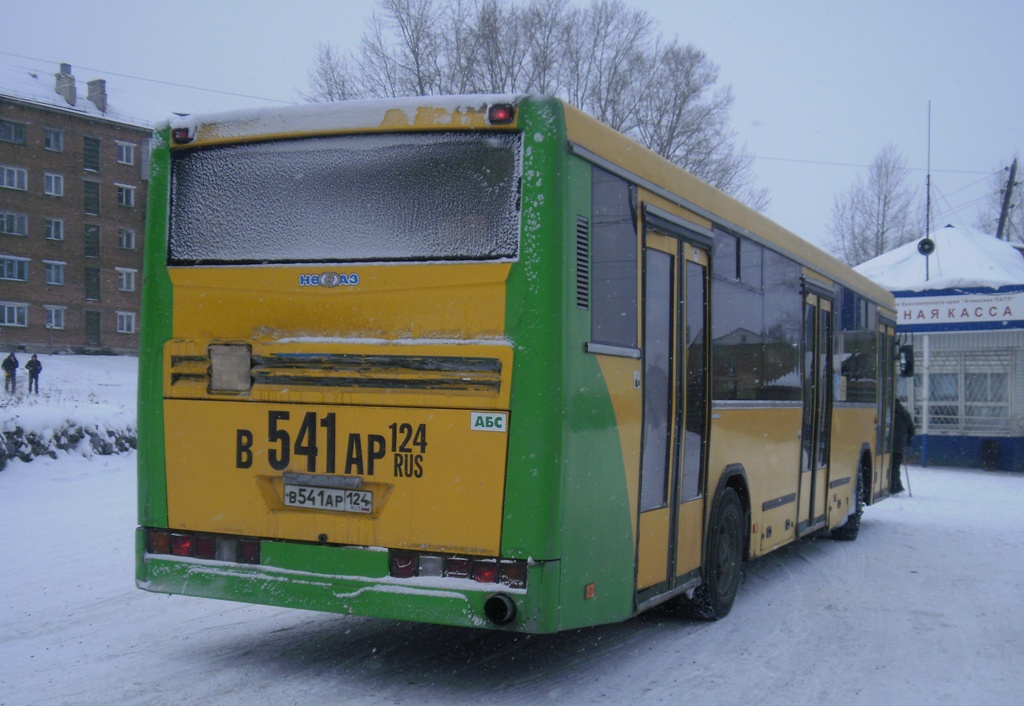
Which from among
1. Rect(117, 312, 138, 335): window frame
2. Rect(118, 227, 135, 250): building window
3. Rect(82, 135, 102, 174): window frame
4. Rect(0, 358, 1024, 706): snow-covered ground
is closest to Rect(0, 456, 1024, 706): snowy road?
Rect(0, 358, 1024, 706): snow-covered ground

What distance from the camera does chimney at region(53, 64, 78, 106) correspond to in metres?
56.7

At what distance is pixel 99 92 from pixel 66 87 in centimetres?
186

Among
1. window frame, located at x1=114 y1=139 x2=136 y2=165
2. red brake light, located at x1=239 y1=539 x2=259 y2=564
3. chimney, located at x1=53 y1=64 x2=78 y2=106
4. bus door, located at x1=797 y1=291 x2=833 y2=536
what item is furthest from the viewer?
window frame, located at x1=114 y1=139 x2=136 y2=165

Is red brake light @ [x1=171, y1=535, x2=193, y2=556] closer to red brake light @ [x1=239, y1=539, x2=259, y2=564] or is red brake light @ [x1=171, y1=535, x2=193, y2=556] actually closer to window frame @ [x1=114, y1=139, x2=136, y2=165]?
red brake light @ [x1=239, y1=539, x2=259, y2=564]

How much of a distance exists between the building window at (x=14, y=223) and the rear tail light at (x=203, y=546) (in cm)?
A: 5286

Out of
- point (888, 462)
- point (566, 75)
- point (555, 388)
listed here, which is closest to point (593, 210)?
point (555, 388)

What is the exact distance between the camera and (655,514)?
6.73 m

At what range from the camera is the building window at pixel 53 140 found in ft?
180

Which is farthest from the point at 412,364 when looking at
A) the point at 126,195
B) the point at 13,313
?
the point at 126,195

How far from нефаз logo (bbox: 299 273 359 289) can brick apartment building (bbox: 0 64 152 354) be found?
5049 centimetres

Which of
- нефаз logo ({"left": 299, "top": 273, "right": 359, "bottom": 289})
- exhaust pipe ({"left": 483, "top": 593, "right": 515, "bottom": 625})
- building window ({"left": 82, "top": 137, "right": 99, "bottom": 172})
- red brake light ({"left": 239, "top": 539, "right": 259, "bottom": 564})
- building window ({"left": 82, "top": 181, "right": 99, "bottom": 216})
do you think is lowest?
exhaust pipe ({"left": 483, "top": 593, "right": 515, "bottom": 625})

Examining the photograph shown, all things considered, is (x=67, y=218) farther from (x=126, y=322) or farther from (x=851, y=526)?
(x=851, y=526)

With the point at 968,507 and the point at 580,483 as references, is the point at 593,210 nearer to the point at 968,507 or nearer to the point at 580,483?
the point at 580,483

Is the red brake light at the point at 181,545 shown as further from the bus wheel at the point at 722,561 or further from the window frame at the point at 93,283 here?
the window frame at the point at 93,283
